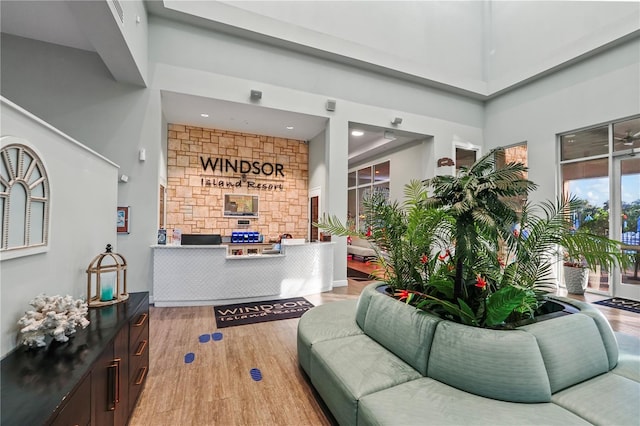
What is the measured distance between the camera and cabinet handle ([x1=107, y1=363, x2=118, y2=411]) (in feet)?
5.12

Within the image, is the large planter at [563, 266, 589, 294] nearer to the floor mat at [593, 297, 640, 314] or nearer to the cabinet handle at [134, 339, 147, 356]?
the floor mat at [593, 297, 640, 314]

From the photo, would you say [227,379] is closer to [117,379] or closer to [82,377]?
[117,379]

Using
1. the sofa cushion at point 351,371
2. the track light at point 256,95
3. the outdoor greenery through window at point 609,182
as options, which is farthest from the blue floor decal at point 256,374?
the outdoor greenery through window at point 609,182

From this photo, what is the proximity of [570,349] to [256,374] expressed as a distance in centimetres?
238

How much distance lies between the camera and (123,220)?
15.2 feet

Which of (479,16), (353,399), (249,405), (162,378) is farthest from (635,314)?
(479,16)

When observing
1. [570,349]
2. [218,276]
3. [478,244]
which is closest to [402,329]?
[478,244]

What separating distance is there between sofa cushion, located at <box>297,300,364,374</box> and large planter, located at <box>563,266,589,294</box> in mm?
5352

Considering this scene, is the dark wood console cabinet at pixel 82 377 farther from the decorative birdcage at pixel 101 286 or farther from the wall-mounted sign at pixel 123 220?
the wall-mounted sign at pixel 123 220

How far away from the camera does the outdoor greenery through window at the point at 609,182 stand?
205 inches

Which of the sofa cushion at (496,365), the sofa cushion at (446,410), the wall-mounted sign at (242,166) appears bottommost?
the sofa cushion at (446,410)

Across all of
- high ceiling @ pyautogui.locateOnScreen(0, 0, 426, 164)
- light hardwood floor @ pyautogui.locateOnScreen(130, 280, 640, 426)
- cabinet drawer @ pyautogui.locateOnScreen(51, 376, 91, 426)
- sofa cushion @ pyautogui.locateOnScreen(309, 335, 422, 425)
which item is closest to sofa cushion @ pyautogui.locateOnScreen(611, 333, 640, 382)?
sofa cushion @ pyautogui.locateOnScreen(309, 335, 422, 425)

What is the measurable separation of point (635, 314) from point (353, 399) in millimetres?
5393

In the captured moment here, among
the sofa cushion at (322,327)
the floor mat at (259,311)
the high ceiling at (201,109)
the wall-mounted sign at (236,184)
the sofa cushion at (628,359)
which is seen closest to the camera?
the sofa cushion at (628,359)
